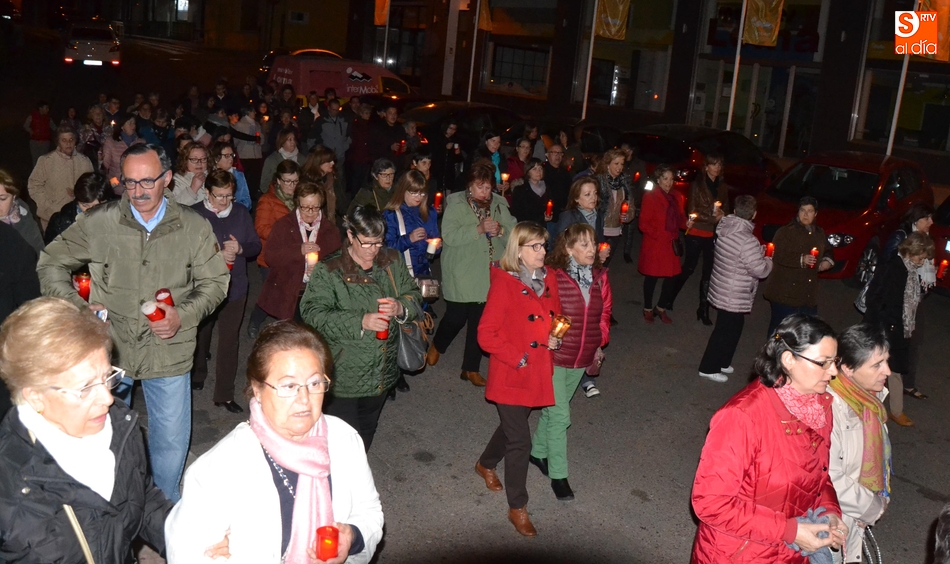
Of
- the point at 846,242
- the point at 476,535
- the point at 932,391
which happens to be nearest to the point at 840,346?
the point at 476,535

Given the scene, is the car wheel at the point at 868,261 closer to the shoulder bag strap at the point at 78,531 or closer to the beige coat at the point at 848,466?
the beige coat at the point at 848,466

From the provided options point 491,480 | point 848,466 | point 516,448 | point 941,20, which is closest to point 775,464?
point 848,466

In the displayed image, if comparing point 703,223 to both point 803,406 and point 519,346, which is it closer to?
point 519,346

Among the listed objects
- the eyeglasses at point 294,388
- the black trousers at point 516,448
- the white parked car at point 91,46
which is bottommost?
the black trousers at point 516,448

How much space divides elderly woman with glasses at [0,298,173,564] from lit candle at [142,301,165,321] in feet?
4.91

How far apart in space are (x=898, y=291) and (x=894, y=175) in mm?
7295

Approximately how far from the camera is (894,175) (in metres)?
14.2

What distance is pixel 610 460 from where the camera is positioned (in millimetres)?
7141

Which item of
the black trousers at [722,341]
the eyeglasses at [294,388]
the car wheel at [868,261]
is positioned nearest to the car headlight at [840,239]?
the car wheel at [868,261]

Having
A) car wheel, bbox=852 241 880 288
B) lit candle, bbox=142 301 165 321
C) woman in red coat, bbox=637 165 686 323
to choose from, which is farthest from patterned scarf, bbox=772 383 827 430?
car wheel, bbox=852 241 880 288

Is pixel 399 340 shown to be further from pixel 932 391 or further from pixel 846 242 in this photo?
pixel 846 242

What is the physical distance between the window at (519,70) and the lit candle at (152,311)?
28790 millimetres

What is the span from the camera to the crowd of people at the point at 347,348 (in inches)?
117

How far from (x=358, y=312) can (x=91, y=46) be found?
33.2 metres
